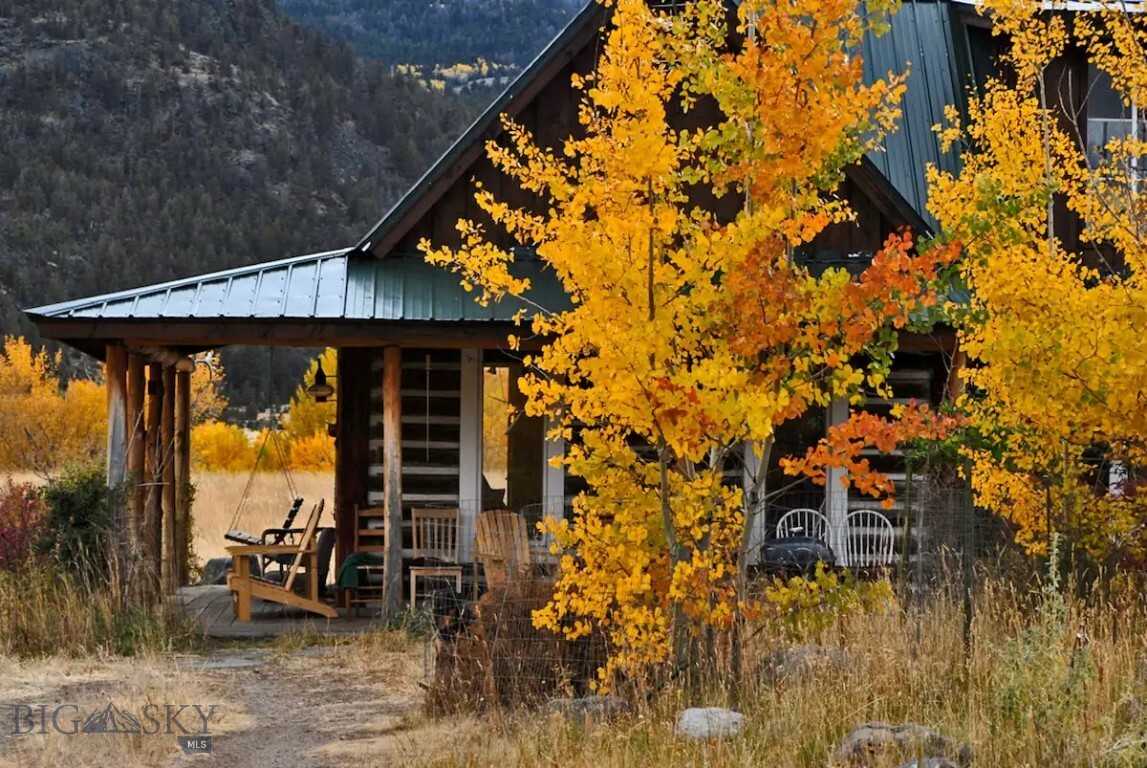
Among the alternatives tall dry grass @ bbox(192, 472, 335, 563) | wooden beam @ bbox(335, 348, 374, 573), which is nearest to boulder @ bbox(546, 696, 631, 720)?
wooden beam @ bbox(335, 348, 374, 573)

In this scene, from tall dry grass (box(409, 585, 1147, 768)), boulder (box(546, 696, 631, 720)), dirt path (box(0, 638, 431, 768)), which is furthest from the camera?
dirt path (box(0, 638, 431, 768))

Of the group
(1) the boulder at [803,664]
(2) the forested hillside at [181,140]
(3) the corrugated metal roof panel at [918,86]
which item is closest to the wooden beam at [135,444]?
(1) the boulder at [803,664]

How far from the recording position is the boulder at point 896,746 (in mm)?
6820

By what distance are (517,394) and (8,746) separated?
880 centimetres

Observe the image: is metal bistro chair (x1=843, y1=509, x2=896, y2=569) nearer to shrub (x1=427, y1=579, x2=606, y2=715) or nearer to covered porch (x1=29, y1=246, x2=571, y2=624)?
covered porch (x1=29, y1=246, x2=571, y2=624)

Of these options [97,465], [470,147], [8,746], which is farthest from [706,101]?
[8,746]

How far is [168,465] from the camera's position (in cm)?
1616

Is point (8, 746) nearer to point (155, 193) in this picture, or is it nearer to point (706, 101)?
point (706, 101)

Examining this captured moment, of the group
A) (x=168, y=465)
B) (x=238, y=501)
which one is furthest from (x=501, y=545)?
(x=238, y=501)

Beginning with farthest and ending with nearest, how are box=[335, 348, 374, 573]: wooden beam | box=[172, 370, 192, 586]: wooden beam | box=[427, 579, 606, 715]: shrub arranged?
1. box=[172, 370, 192, 586]: wooden beam
2. box=[335, 348, 374, 573]: wooden beam
3. box=[427, 579, 606, 715]: shrub

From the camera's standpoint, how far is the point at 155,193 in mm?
51312

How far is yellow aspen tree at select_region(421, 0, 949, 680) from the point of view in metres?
7.25

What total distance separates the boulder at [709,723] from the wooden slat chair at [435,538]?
6.09m

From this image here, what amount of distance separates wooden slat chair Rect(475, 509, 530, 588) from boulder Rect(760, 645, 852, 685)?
1.77 metres
